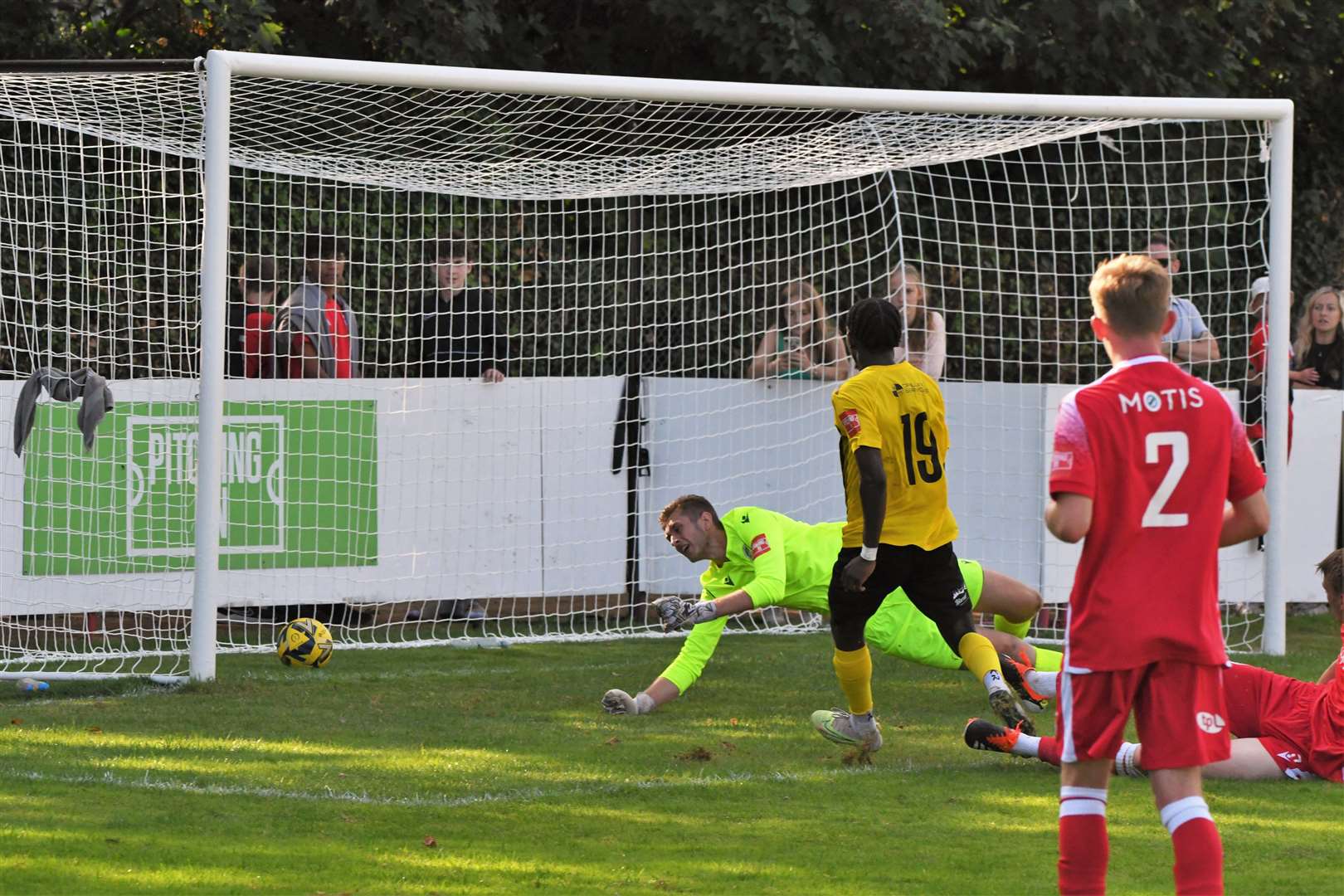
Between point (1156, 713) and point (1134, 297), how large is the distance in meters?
0.93

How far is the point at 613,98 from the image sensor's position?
8570mm

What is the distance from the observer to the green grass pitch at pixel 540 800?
4.54m

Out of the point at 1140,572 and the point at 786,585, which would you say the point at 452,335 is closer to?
the point at 786,585

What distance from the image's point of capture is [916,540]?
20.0 ft

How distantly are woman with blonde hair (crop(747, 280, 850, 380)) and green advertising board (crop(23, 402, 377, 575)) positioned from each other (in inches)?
107

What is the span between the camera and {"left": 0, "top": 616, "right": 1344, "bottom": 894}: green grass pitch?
14.9ft

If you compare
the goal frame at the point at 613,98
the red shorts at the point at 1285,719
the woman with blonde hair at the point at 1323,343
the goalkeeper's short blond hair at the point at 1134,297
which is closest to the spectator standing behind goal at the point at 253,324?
the goal frame at the point at 613,98

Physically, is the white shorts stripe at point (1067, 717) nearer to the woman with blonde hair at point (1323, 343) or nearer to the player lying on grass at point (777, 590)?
the player lying on grass at point (777, 590)

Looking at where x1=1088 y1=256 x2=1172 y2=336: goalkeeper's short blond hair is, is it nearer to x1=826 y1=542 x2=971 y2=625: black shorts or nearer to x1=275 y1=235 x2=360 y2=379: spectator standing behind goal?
x1=826 y1=542 x2=971 y2=625: black shorts

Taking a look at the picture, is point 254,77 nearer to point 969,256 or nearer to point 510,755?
point 510,755

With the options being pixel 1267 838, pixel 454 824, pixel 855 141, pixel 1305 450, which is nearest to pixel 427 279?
pixel 855 141

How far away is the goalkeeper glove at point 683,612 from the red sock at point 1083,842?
3.03 meters

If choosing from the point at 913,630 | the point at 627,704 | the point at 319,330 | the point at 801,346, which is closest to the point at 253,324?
the point at 319,330

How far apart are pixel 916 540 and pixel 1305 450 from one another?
19.0ft
